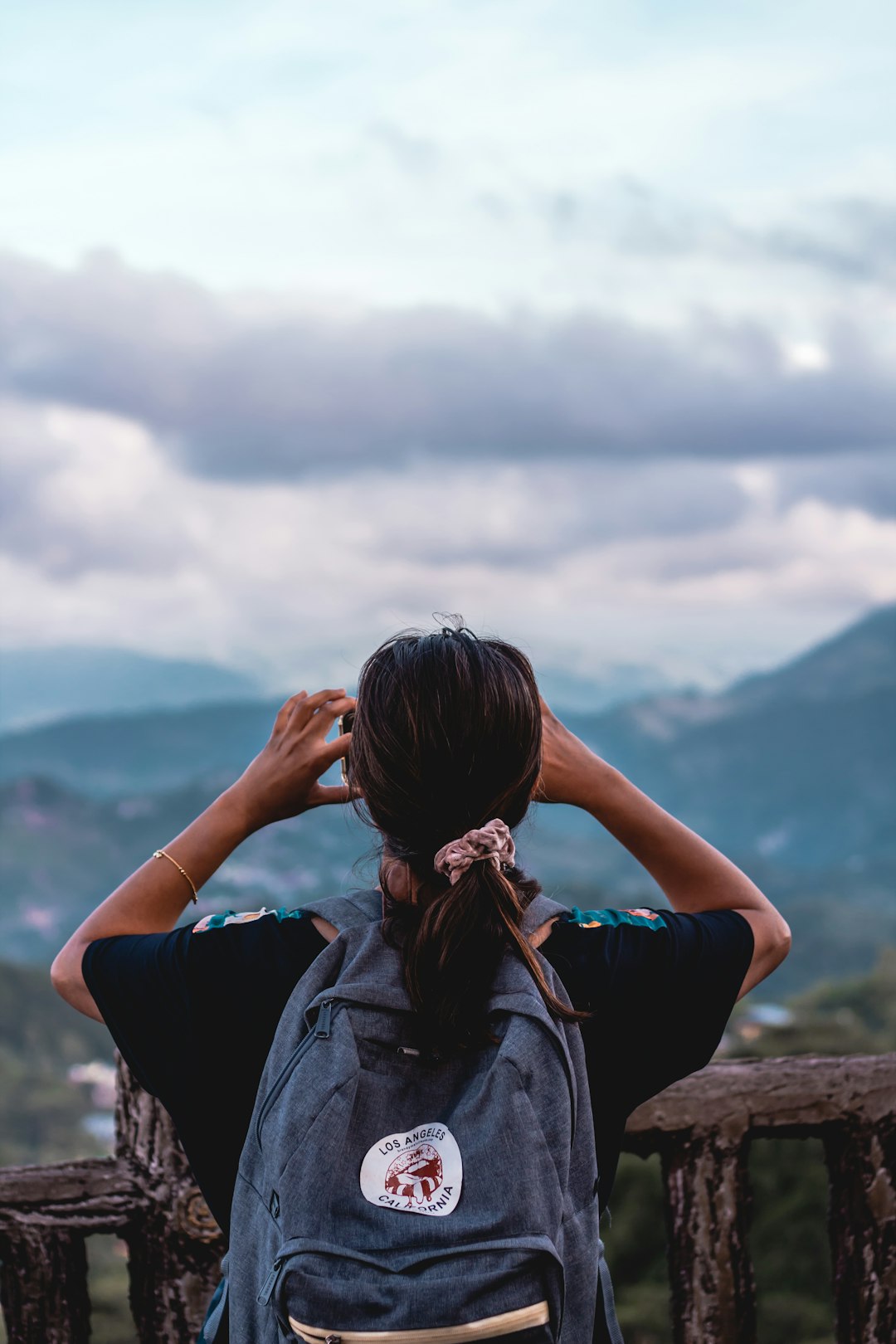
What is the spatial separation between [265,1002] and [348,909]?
0.17 m

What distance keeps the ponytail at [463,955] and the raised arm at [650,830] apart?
0.28 metres

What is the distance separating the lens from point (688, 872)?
6.18 feet

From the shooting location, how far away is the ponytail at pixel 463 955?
5.02 ft

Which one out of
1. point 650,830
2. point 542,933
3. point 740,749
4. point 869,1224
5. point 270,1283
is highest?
point 740,749

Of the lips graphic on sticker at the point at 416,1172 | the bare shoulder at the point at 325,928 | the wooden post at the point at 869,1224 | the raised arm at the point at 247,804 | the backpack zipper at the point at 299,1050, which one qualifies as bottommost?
the wooden post at the point at 869,1224

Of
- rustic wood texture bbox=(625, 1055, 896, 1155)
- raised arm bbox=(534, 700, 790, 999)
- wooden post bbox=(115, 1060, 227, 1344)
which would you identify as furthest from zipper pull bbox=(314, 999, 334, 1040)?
rustic wood texture bbox=(625, 1055, 896, 1155)

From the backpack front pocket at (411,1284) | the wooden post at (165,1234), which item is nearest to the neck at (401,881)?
the backpack front pocket at (411,1284)

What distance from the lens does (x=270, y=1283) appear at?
1472mm

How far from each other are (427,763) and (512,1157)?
489 millimetres

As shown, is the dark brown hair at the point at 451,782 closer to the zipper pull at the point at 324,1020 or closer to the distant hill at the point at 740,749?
the zipper pull at the point at 324,1020

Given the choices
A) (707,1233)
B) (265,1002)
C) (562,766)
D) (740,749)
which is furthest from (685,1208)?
(740,749)

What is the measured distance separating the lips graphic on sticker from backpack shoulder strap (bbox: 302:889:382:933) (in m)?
0.29

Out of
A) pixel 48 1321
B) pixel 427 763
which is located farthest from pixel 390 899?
pixel 48 1321

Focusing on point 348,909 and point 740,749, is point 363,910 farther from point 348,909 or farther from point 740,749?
point 740,749
